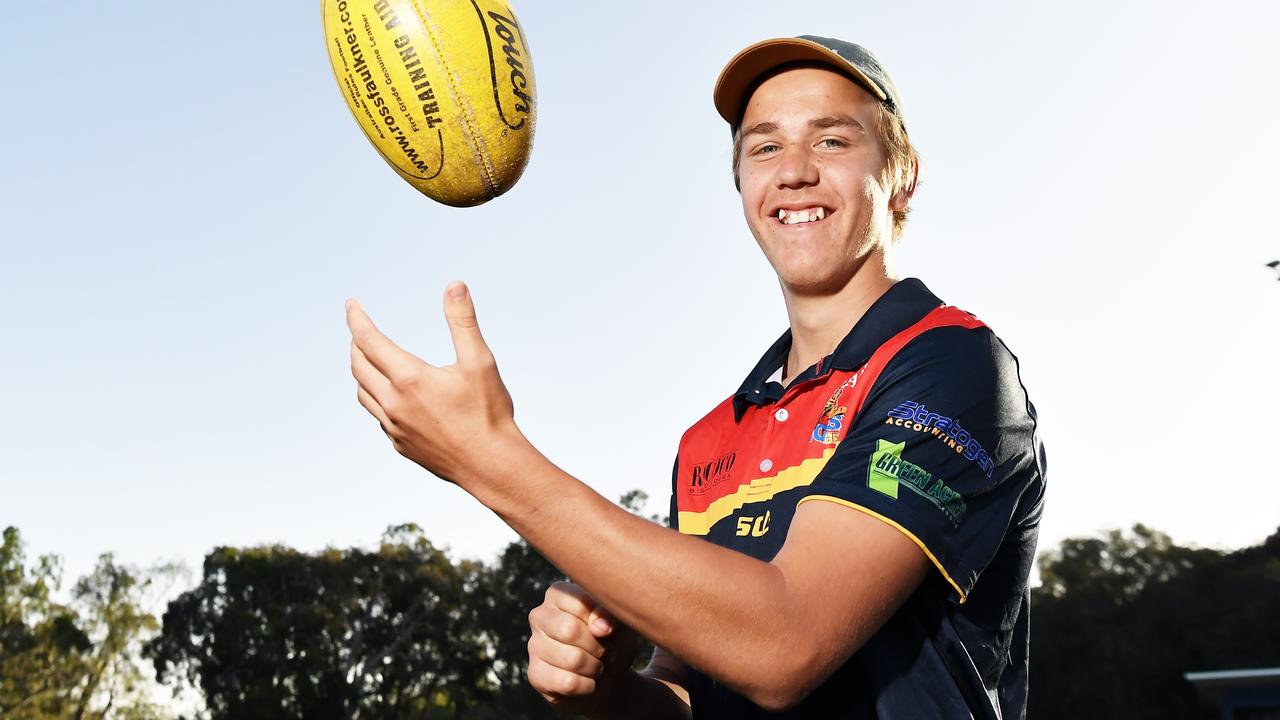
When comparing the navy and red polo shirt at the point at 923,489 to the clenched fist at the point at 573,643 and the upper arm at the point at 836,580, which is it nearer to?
the upper arm at the point at 836,580

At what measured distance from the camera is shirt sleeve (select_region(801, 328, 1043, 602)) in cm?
207

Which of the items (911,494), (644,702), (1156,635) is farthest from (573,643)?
(1156,635)

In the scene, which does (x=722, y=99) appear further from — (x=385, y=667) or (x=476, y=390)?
(x=385, y=667)

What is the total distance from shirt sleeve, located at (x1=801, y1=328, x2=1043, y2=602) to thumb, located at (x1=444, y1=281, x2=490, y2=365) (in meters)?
0.68

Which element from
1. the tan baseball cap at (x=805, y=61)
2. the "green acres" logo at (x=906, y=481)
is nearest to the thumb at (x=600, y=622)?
the "green acres" logo at (x=906, y=481)

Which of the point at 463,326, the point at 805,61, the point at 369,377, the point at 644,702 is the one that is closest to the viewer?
the point at 463,326

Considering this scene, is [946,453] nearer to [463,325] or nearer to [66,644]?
[463,325]

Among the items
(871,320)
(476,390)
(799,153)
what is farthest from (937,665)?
(799,153)

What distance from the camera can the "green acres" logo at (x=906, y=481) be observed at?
207 centimetres

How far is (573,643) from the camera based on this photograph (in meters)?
2.32

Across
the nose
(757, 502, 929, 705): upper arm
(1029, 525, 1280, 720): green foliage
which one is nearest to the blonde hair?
the nose

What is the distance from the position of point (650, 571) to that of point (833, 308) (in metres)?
1.30

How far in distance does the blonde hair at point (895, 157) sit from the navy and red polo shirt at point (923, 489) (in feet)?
1.57

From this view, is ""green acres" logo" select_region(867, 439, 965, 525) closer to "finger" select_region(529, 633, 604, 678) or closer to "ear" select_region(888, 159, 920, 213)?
"finger" select_region(529, 633, 604, 678)
